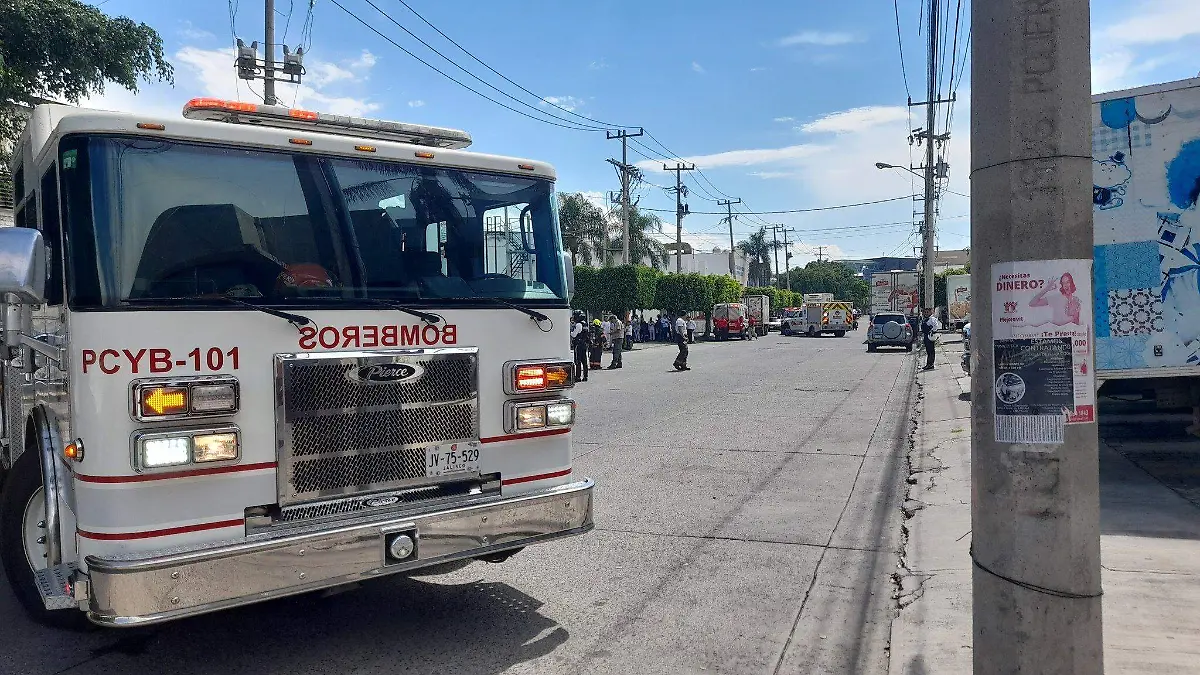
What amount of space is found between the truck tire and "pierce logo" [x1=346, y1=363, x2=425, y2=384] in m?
1.88

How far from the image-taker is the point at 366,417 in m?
4.38

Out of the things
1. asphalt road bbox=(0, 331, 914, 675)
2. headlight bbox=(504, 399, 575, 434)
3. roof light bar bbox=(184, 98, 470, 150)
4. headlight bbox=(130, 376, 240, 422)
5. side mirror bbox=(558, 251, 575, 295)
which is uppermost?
roof light bar bbox=(184, 98, 470, 150)

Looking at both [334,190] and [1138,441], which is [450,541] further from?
[1138,441]

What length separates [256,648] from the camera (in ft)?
15.2

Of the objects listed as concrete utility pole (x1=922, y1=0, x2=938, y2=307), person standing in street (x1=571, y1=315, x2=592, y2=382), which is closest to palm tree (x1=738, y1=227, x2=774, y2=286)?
concrete utility pole (x1=922, y1=0, x2=938, y2=307)

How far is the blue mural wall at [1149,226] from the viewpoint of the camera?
8102mm

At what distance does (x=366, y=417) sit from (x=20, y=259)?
1606 millimetres

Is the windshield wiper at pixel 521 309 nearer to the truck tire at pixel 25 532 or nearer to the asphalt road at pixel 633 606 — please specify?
the asphalt road at pixel 633 606

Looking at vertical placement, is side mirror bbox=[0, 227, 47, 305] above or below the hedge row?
below

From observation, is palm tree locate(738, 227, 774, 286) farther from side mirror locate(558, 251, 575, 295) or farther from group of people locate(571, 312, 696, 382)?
side mirror locate(558, 251, 575, 295)

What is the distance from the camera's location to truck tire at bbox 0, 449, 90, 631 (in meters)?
4.77

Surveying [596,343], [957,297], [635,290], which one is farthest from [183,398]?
[957,297]

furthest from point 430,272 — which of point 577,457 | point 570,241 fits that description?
point 570,241

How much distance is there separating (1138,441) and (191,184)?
10614 mm
